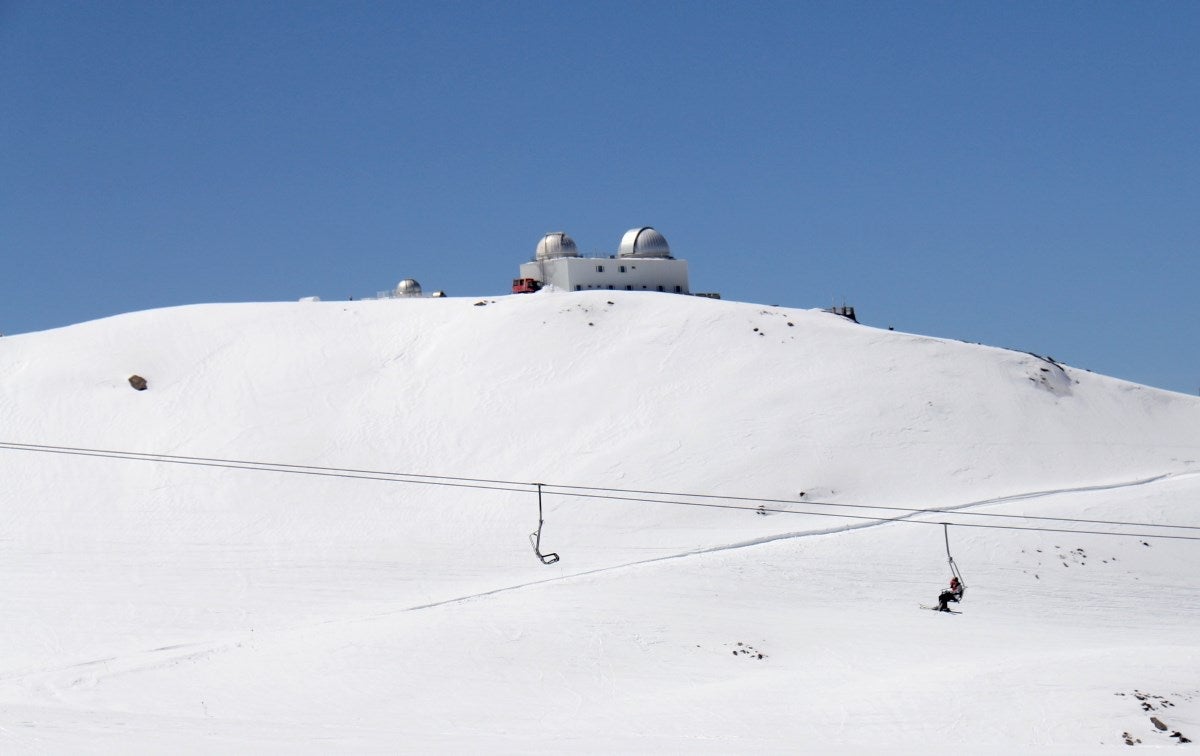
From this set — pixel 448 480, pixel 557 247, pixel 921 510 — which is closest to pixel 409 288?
pixel 557 247

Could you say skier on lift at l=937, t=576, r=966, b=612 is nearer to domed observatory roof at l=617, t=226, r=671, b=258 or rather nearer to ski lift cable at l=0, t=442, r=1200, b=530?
ski lift cable at l=0, t=442, r=1200, b=530

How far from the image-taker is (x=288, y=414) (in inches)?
1955

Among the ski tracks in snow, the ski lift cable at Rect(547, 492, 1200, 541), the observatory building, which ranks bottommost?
the ski tracks in snow

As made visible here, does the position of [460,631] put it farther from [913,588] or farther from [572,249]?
[572,249]

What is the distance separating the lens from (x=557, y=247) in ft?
230

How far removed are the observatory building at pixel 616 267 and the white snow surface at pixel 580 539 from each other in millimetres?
9220

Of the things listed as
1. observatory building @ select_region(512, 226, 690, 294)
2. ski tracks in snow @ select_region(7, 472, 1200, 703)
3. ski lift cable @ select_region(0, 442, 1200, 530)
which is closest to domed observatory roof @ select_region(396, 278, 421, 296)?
observatory building @ select_region(512, 226, 690, 294)

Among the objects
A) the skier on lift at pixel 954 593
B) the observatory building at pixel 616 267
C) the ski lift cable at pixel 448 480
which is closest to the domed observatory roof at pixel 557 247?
the observatory building at pixel 616 267

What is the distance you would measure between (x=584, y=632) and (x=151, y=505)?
18056 millimetres

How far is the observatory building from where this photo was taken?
6731 centimetres

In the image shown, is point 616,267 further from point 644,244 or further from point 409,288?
point 409,288

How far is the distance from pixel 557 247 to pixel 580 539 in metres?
31.1

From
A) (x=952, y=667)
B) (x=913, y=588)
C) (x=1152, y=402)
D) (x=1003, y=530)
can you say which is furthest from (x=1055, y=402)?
(x=952, y=667)

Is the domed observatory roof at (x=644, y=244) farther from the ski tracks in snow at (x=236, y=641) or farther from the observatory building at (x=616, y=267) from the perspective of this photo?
the ski tracks in snow at (x=236, y=641)
